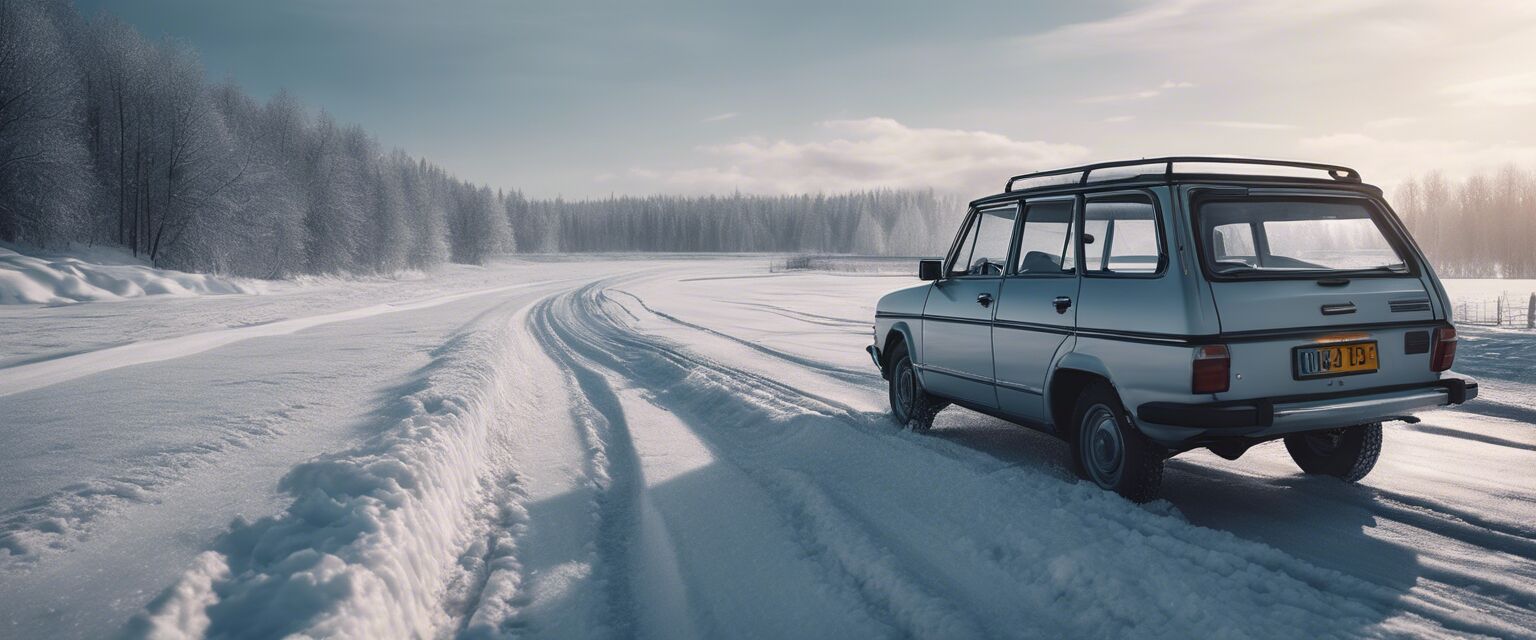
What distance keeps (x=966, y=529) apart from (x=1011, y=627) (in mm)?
1107

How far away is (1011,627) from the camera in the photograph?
128 inches

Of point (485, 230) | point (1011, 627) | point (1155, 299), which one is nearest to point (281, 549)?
point (1011, 627)

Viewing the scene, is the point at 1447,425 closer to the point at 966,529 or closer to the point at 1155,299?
the point at 1155,299

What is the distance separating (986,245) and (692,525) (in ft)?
11.4

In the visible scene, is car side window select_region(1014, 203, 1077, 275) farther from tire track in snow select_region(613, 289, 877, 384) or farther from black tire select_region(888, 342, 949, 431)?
tire track in snow select_region(613, 289, 877, 384)

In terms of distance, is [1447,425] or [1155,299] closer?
[1155,299]

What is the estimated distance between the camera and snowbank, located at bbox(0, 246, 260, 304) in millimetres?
22891

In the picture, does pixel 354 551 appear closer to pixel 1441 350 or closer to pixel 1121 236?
pixel 1121 236

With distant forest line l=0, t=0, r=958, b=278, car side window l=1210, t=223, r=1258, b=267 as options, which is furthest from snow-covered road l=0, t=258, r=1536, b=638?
distant forest line l=0, t=0, r=958, b=278

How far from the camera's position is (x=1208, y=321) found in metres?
4.10

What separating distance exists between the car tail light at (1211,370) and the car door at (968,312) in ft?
6.03

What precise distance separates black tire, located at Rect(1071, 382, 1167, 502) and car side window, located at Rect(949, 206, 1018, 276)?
1406 millimetres

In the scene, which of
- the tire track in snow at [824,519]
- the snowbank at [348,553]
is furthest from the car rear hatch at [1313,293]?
the snowbank at [348,553]

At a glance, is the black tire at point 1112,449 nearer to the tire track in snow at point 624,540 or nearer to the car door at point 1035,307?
the car door at point 1035,307
